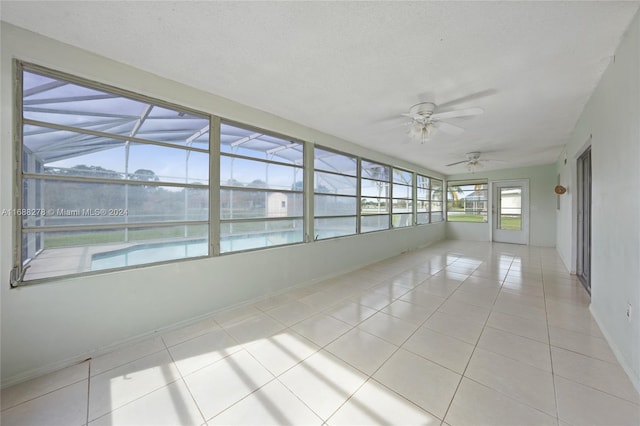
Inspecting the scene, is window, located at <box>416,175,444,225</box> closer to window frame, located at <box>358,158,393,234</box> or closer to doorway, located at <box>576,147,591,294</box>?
window frame, located at <box>358,158,393,234</box>

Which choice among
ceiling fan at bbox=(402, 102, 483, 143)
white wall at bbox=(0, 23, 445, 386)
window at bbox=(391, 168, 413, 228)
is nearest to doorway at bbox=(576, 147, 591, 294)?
ceiling fan at bbox=(402, 102, 483, 143)

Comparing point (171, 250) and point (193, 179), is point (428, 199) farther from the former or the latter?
point (171, 250)

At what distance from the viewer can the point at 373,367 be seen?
6.12 ft

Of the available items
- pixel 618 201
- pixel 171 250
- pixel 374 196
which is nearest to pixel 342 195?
pixel 374 196

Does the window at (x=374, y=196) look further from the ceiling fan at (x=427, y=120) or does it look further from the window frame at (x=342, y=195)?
the ceiling fan at (x=427, y=120)

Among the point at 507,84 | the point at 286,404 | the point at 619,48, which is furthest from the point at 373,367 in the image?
the point at 619,48

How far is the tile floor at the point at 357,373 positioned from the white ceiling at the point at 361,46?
2.49 metres

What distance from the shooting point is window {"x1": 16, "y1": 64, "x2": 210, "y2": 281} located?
1839mm

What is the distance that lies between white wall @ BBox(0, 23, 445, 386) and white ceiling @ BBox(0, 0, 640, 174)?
14cm

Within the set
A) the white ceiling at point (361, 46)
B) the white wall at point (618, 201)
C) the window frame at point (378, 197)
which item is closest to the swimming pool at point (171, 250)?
the white ceiling at point (361, 46)

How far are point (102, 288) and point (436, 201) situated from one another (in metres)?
8.85

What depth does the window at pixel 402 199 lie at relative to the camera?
6.05 meters

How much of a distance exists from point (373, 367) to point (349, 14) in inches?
100

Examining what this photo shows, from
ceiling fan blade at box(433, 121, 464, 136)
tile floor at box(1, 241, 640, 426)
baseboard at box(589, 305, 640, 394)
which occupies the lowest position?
tile floor at box(1, 241, 640, 426)
